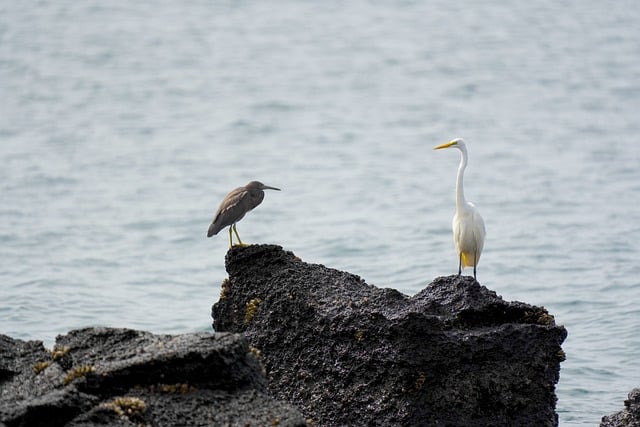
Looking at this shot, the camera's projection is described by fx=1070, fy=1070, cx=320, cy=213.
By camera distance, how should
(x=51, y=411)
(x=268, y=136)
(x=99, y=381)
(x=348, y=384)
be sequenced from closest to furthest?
(x=51, y=411)
(x=99, y=381)
(x=348, y=384)
(x=268, y=136)

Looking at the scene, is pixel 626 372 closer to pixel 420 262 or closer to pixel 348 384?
pixel 348 384

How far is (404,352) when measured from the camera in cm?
751

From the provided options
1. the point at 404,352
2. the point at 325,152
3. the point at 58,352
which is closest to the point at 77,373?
the point at 58,352

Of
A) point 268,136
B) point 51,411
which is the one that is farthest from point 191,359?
point 268,136

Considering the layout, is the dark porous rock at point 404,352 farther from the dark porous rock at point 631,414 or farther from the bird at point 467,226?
the bird at point 467,226

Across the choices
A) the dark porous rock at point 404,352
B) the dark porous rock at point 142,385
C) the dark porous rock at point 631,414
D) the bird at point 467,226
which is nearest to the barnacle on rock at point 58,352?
the dark porous rock at point 142,385

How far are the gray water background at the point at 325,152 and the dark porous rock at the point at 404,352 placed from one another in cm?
330

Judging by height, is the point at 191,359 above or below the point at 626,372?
above

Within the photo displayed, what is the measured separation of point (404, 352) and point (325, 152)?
73.7ft

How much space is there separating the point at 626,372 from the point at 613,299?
3.90 metres

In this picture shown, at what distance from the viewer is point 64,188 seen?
25094 millimetres

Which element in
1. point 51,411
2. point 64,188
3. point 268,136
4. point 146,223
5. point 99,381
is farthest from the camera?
point 268,136

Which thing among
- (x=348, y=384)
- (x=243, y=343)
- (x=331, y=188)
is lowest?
(x=331, y=188)

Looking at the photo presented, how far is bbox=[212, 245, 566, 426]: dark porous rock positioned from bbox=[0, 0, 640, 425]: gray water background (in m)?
3.30
